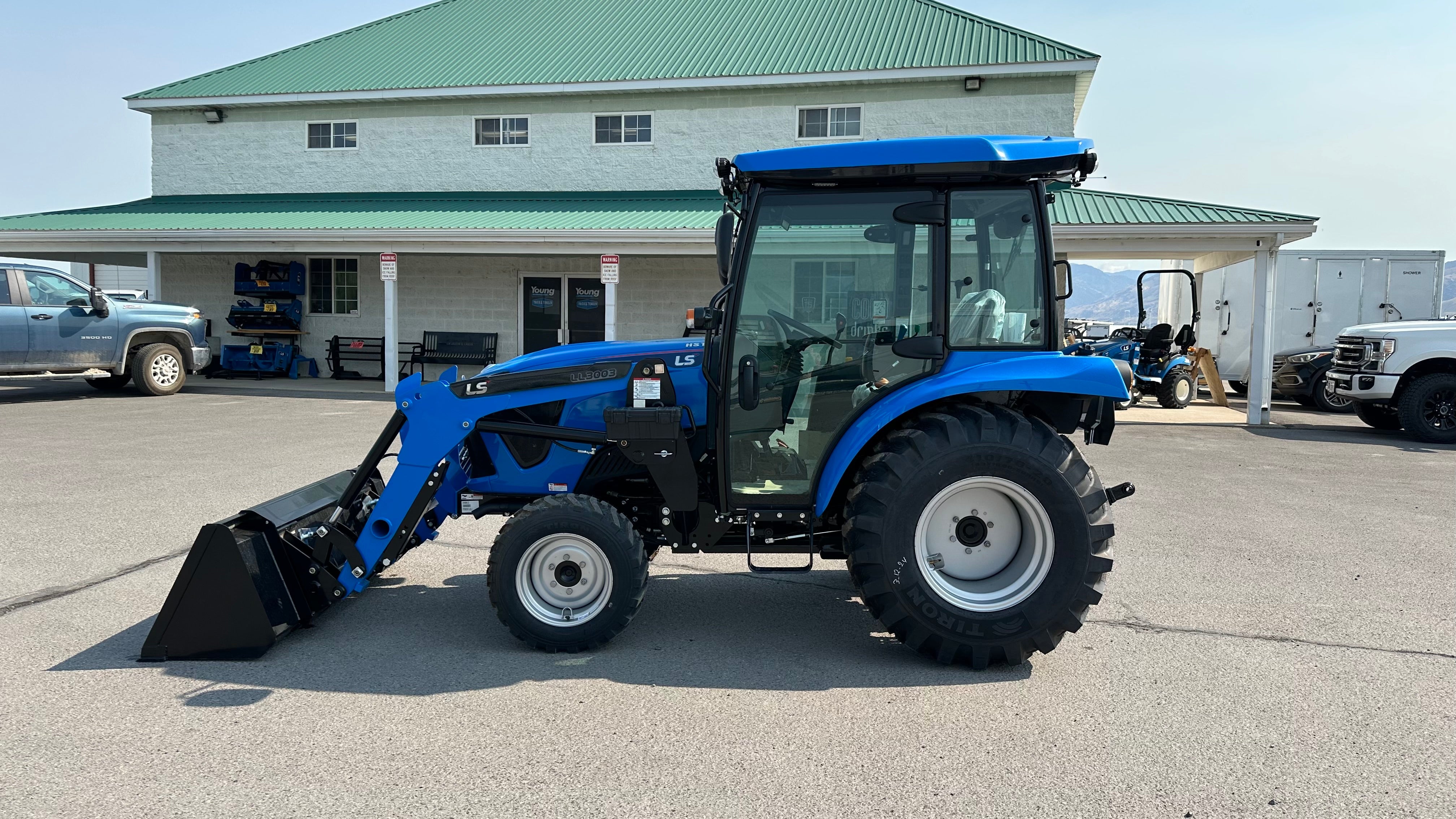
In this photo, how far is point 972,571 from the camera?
4.29m

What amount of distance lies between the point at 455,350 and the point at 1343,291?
17.8 m

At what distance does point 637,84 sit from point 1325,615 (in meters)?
16.3

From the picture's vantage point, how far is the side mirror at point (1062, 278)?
434 cm

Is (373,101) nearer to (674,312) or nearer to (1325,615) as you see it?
(674,312)

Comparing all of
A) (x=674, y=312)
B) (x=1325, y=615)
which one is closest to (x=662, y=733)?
(x=1325, y=615)

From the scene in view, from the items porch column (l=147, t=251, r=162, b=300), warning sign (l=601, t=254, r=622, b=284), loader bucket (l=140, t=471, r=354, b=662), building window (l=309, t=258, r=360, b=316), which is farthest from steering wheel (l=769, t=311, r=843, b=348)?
building window (l=309, t=258, r=360, b=316)

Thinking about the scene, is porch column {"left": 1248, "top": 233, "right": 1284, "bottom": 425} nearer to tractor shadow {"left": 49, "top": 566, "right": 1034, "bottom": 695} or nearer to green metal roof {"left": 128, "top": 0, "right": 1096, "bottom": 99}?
green metal roof {"left": 128, "top": 0, "right": 1096, "bottom": 99}

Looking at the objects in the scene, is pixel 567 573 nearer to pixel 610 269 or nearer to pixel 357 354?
pixel 610 269

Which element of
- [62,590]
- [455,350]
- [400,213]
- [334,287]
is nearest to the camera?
[62,590]

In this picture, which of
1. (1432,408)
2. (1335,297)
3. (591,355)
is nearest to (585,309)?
(1432,408)

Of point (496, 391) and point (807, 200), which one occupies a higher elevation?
point (807, 200)

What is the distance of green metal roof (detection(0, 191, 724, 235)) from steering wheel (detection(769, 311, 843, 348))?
11713 millimetres

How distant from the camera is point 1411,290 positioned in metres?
18.0

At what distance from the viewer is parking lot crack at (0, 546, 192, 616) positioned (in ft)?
15.9
